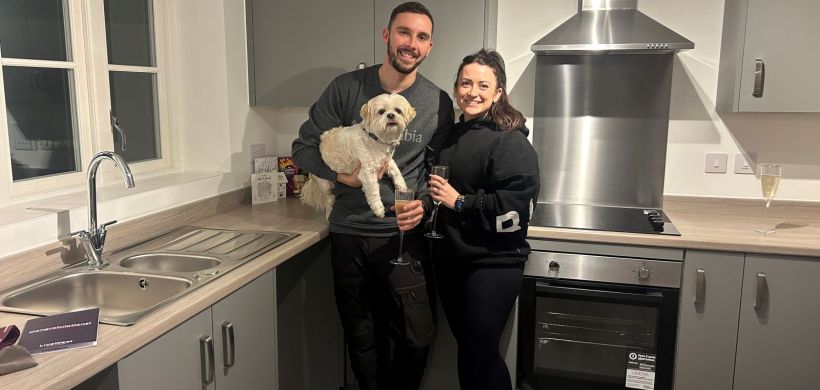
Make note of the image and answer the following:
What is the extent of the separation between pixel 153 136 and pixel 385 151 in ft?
3.74

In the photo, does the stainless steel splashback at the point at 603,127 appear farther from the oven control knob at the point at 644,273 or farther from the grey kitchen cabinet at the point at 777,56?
the oven control knob at the point at 644,273

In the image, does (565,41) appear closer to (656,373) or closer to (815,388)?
(656,373)

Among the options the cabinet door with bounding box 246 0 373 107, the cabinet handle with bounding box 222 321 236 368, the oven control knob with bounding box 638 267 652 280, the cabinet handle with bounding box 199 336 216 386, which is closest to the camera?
the cabinet handle with bounding box 199 336 216 386

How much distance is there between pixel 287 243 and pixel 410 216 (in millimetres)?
430

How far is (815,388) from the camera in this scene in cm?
220

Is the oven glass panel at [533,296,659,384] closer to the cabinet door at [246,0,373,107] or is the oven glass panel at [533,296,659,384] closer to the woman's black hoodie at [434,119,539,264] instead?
the woman's black hoodie at [434,119,539,264]

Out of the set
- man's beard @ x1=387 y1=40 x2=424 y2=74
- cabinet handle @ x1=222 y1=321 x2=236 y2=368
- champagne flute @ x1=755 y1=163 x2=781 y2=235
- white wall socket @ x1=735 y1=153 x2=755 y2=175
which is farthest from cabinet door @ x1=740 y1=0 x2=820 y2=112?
cabinet handle @ x1=222 y1=321 x2=236 y2=368

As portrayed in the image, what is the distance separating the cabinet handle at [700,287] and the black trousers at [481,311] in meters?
0.63

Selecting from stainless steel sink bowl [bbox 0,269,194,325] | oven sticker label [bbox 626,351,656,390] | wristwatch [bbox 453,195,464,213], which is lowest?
oven sticker label [bbox 626,351,656,390]

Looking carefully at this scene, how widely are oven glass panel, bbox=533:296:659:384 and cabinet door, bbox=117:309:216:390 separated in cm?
130

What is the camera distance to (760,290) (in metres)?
2.17

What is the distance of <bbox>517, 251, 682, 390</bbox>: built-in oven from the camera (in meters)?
2.28

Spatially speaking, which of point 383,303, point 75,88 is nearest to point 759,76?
point 383,303

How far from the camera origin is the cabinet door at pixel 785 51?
2281 mm
